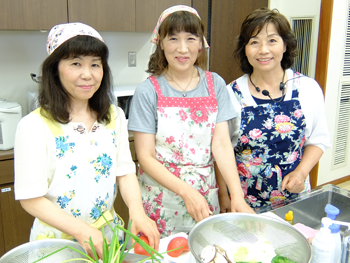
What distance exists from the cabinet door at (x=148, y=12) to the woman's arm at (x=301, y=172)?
1571 mm

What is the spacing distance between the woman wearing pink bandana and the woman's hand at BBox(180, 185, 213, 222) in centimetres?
10

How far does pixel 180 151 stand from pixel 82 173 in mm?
436

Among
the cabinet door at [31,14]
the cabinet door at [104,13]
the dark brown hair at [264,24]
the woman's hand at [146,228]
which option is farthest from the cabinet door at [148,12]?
the woman's hand at [146,228]

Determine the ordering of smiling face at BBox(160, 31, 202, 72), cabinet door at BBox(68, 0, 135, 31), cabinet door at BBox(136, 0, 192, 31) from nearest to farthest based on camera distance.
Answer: smiling face at BBox(160, 31, 202, 72) < cabinet door at BBox(68, 0, 135, 31) < cabinet door at BBox(136, 0, 192, 31)

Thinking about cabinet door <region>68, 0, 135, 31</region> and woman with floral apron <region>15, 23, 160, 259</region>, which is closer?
woman with floral apron <region>15, 23, 160, 259</region>

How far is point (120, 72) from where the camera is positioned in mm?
2844

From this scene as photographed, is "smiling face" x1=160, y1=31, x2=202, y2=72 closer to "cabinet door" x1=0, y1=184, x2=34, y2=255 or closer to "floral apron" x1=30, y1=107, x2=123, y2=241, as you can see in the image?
"floral apron" x1=30, y1=107, x2=123, y2=241

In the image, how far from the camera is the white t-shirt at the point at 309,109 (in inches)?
58.2

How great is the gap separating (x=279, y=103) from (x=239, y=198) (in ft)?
1.74

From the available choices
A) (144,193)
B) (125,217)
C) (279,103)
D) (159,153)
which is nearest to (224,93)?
(279,103)

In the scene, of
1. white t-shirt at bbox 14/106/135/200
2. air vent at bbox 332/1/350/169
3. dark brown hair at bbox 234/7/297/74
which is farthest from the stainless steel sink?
air vent at bbox 332/1/350/169

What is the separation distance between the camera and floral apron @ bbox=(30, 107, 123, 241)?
106cm

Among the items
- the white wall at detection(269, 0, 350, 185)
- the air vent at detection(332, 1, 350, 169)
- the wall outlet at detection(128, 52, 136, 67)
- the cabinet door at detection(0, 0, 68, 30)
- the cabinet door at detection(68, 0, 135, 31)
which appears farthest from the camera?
the air vent at detection(332, 1, 350, 169)

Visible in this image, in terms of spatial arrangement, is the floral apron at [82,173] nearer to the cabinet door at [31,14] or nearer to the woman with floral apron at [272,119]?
the woman with floral apron at [272,119]
